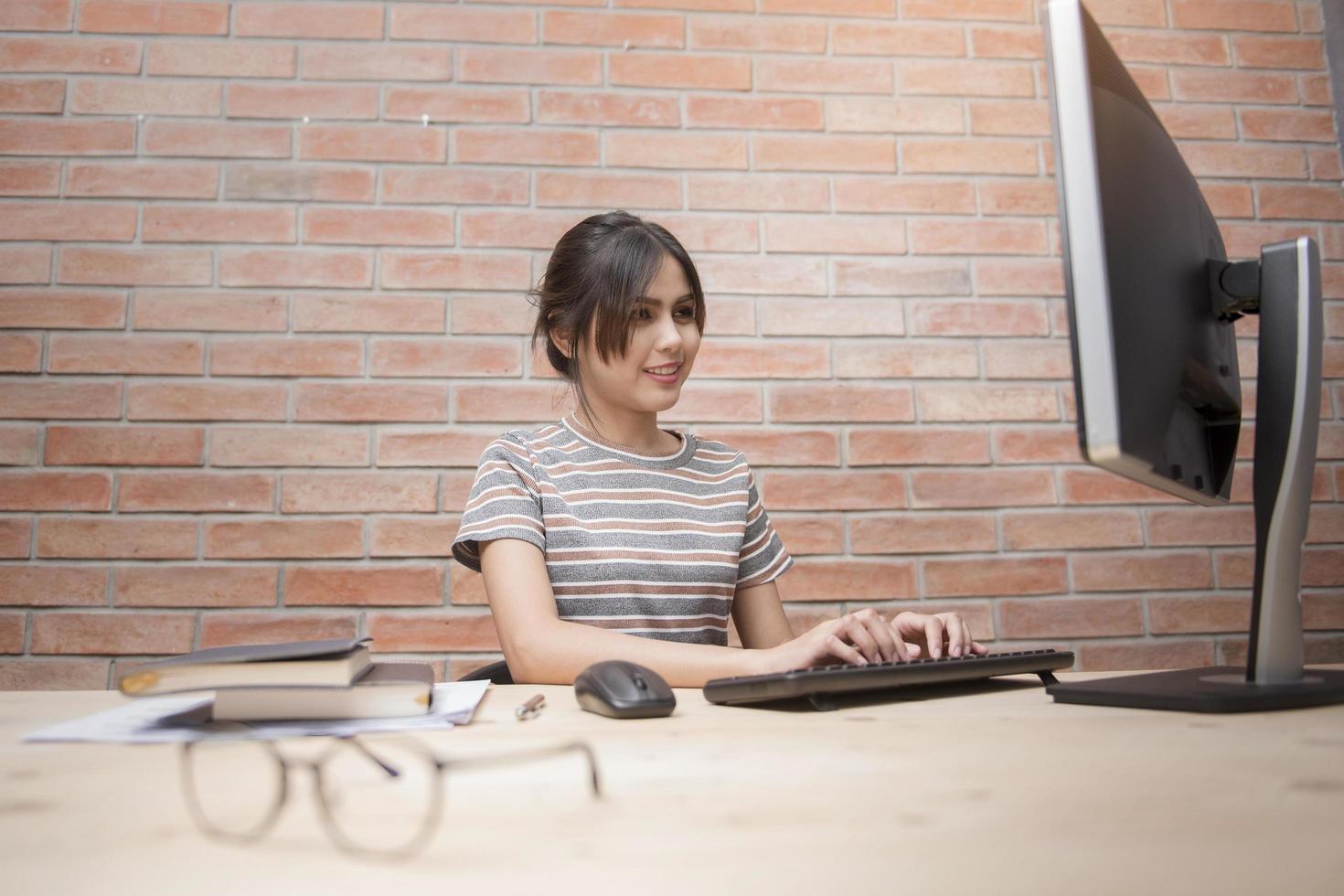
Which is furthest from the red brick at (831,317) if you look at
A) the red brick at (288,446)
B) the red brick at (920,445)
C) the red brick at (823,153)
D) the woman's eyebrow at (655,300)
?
the red brick at (288,446)

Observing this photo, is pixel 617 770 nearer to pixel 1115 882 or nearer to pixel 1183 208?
pixel 1115 882

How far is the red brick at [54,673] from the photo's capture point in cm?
163

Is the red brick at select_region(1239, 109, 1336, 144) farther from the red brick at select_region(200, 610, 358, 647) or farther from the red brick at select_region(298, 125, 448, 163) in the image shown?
the red brick at select_region(200, 610, 358, 647)

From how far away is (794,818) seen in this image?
0.42 m

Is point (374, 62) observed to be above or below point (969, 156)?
above

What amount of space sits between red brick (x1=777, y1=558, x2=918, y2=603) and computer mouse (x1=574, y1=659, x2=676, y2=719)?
1049 mm

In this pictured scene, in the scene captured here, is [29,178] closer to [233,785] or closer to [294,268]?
[294,268]

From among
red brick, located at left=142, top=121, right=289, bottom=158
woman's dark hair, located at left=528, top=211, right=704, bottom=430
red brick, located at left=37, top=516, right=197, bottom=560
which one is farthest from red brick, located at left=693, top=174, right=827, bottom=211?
red brick, located at left=37, top=516, right=197, bottom=560

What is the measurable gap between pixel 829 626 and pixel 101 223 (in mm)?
1685

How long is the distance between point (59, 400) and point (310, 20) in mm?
924

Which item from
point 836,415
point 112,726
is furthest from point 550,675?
point 836,415

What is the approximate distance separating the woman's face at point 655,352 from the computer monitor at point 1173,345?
0.75 m

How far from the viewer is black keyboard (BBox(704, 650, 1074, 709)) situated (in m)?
0.71

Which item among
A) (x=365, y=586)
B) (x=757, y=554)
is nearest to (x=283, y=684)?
(x=757, y=554)
